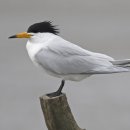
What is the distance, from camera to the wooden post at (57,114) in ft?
9.72

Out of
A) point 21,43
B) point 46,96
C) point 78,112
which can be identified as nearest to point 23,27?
point 21,43

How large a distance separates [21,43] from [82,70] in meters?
4.33

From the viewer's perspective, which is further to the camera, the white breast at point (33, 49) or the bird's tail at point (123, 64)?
the white breast at point (33, 49)

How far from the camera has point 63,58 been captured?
9.73 ft

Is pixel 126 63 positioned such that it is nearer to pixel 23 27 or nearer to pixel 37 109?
pixel 37 109

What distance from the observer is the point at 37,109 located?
224 inches

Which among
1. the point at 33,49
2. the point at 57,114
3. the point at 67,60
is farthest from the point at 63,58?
the point at 57,114

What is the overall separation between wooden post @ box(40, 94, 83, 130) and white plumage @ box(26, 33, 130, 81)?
0.12m

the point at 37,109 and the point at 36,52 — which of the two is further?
the point at 37,109

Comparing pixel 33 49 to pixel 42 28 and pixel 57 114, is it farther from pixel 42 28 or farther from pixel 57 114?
pixel 57 114

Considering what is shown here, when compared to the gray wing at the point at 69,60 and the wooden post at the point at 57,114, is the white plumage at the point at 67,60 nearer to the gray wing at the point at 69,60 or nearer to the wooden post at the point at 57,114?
the gray wing at the point at 69,60

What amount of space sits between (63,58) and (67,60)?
2 centimetres

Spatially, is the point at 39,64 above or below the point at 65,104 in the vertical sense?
above

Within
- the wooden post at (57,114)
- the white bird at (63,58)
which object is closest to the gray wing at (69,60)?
the white bird at (63,58)
